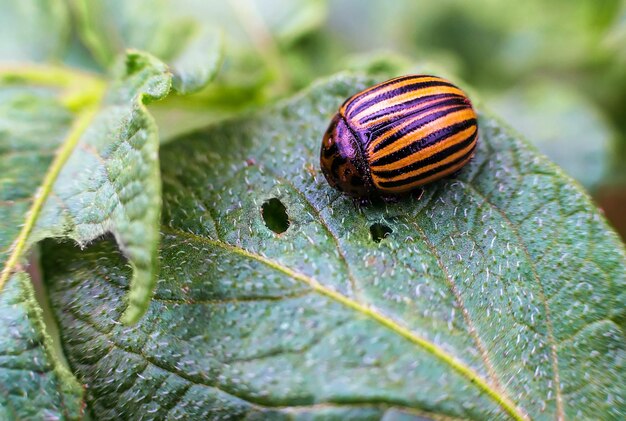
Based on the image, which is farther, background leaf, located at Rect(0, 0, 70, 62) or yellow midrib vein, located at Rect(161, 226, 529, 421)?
background leaf, located at Rect(0, 0, 70, 62)

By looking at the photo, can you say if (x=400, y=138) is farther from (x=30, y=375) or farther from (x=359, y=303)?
(x=30, y=375)

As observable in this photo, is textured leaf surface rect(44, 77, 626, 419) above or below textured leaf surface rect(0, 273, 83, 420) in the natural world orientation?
above

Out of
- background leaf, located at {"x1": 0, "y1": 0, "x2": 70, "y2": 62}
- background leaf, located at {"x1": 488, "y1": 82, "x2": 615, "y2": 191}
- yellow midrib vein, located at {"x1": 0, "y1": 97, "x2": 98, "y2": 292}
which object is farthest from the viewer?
background leaf, located at {"x1": 488, "y1": 82, "x2": 615, "y2": 191}

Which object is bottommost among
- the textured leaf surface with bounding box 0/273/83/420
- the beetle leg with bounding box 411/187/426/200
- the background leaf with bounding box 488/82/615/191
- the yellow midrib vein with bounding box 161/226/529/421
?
the textured leaf surface with bounding box 0/273/83/420

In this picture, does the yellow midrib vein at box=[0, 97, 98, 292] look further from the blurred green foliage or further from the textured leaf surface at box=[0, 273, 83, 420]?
the blurred green foliage

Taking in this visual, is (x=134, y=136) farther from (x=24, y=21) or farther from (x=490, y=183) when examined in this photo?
Result: (x=24, y=21)

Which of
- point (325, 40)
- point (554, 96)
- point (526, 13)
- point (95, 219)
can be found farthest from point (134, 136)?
point (526, 13)

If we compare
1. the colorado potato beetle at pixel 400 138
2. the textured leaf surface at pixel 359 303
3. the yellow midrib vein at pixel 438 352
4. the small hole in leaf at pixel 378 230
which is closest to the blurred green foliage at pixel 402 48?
the colorado potato beetle at pixel 400 138

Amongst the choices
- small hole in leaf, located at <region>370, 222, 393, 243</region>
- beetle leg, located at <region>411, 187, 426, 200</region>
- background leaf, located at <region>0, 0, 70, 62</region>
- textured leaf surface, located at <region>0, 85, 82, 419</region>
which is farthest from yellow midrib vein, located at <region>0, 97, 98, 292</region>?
beetle leg, located at <region>411, 187, 426, 200</region>
